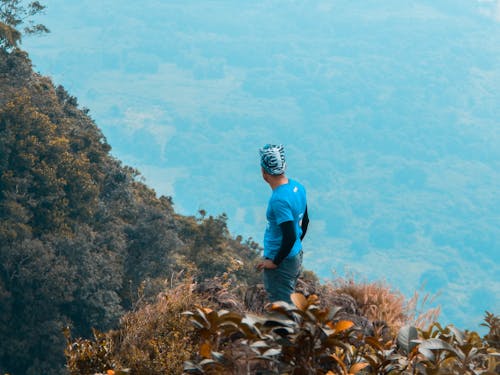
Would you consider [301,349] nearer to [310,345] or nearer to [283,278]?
[310,345]

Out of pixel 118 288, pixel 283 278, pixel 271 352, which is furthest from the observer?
pixel 118 288

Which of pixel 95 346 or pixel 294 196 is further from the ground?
pixel 294 196

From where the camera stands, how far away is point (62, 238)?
32.4 metres

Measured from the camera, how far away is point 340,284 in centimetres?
898

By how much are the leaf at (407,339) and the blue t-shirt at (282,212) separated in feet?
5.28

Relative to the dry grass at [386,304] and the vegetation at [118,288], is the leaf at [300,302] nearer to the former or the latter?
the vegetation at [118,288]

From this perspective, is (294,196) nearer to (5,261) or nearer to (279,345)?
(279,345)

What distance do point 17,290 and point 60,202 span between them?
17.4ft

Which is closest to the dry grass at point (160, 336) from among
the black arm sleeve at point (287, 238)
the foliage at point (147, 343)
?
the foliage at point (147, 343)

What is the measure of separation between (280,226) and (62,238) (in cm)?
2782

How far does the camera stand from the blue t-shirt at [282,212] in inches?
233

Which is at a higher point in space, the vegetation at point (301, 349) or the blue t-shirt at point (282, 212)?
the blue t-shirt at point (282, 212)

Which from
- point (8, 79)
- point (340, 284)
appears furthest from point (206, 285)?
point (8, 79)

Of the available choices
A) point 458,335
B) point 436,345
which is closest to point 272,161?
point 458,335
